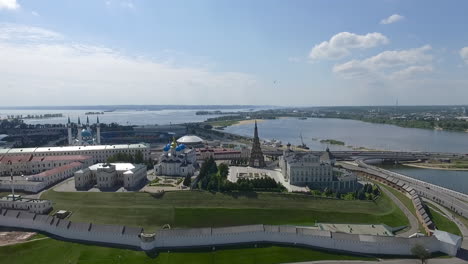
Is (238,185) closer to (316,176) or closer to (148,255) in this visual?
(316,176)

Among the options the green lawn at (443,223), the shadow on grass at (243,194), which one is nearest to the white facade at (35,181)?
the shadow on grass at (243,194)

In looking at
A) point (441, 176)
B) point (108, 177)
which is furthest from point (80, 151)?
A: point (441, 176)

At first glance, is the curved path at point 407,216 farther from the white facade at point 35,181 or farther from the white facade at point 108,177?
the white facade at point 35,181

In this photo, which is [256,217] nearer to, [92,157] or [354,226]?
[354,226]

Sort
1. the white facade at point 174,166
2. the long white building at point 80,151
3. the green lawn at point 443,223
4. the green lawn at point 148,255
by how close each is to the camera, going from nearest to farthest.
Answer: the green lawn at point 148,255 < the green lawn at point 443,223 < the white facade at point 174,166 < the long white building at point 80,151

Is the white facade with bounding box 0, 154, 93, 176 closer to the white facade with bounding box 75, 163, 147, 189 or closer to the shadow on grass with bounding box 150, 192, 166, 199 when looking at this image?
the white facade with bounding box 75, 163, 147, 189

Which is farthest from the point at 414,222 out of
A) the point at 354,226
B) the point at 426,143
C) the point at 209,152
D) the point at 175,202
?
the point at 426,143
